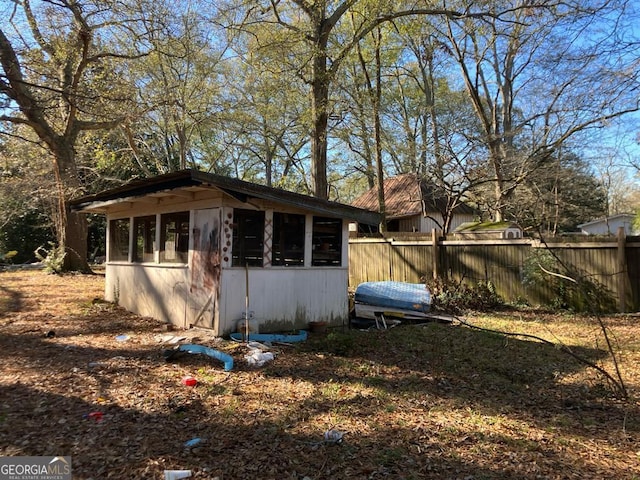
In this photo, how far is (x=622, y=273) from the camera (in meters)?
9.98

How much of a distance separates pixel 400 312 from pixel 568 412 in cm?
522

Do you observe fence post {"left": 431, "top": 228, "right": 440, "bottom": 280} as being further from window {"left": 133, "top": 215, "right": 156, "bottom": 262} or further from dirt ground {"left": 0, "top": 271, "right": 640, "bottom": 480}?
window {"left": 133, "top": 215, "right": 156, "bottom": 262}

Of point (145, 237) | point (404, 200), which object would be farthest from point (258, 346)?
point (404, 200)

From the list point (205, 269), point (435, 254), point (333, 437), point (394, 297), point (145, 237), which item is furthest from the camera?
point (435, 254)

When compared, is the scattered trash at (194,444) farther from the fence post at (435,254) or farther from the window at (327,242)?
the fence post at (435,254)

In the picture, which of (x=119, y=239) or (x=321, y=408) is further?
(x=119, y=239)

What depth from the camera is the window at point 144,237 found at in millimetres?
9281

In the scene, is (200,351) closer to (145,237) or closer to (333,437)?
(333,437)

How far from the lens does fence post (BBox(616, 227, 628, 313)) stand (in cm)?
991

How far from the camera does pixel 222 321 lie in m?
7.33

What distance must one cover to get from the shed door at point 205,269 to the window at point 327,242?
2013mm

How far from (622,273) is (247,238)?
27.4 feet

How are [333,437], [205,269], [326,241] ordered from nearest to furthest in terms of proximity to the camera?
[333,437] → [205,269] → [326,241]

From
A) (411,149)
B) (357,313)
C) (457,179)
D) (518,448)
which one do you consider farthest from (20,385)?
(411,149)
